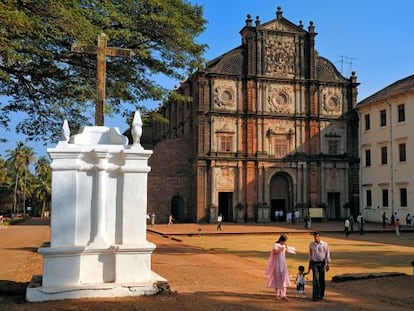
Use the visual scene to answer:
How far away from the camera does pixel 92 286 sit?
7.30 meters

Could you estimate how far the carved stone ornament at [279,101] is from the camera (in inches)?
1561

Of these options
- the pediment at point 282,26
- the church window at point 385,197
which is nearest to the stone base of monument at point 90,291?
the church window at point 385,197

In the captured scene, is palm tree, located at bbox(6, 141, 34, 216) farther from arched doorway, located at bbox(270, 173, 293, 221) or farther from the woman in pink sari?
the woman in pink sari

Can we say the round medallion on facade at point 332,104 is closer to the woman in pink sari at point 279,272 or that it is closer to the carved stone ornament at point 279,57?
the carved stone ornament at point 279,57

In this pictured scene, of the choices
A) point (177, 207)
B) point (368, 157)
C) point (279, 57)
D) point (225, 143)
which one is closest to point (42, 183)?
point (177, 207)

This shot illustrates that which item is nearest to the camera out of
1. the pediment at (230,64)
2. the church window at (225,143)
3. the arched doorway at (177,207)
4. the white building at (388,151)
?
the white building at (388,151)

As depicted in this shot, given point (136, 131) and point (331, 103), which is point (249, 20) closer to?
point (331, 103)

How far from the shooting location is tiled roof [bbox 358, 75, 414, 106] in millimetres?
36250

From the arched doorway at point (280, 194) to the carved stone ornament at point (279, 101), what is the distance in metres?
5.30

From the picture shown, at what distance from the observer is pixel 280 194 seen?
131 feet

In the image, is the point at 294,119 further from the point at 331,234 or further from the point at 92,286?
the point at 92,286

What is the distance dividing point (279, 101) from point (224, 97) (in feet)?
15.6

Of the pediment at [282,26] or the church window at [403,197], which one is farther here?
the pediment at [282,26]

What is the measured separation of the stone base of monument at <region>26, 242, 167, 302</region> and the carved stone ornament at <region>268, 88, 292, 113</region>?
32948 mm
